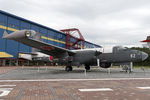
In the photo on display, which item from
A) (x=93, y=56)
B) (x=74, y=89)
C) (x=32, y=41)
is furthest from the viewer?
(x=93, y=56)

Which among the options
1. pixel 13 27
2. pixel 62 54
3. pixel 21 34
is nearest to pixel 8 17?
pixel 13 27

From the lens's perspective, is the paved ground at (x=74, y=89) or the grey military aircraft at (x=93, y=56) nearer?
the paved ground at (x=74, y=89)

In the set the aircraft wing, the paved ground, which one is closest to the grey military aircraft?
the aircraft wing

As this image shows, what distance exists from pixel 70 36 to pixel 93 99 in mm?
60790

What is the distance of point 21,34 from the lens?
12.5 meters

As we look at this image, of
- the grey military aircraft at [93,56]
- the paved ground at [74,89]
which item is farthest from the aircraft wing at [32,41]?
the paved ground at [74,89]

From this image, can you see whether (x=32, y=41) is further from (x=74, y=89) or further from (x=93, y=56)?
(x=74, y=89)

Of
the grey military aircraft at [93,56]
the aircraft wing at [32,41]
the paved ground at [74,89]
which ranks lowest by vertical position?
the paved ground at [74,89]

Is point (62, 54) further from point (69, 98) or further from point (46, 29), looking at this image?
point (46, 29)

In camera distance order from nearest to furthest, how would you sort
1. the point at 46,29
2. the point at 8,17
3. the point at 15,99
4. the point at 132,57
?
1. the point at 15,99
2. the point at 132,57
3. the point at 8,17
4. the point at 46,29

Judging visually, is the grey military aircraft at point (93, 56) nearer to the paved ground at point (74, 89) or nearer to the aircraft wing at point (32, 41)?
the aircraft wing at point (32, 41)

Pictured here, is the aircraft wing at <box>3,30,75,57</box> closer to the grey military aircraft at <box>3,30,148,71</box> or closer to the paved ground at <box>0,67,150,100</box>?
the grey military aircraft at <box>3,30,148,71</box>

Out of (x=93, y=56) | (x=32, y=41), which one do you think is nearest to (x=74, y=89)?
(x=32, y=41)

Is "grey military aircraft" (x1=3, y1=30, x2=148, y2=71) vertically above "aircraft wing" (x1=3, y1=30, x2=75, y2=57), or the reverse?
"aircraft wing" (x1=3, y1=30, x2=75, y2=57)
